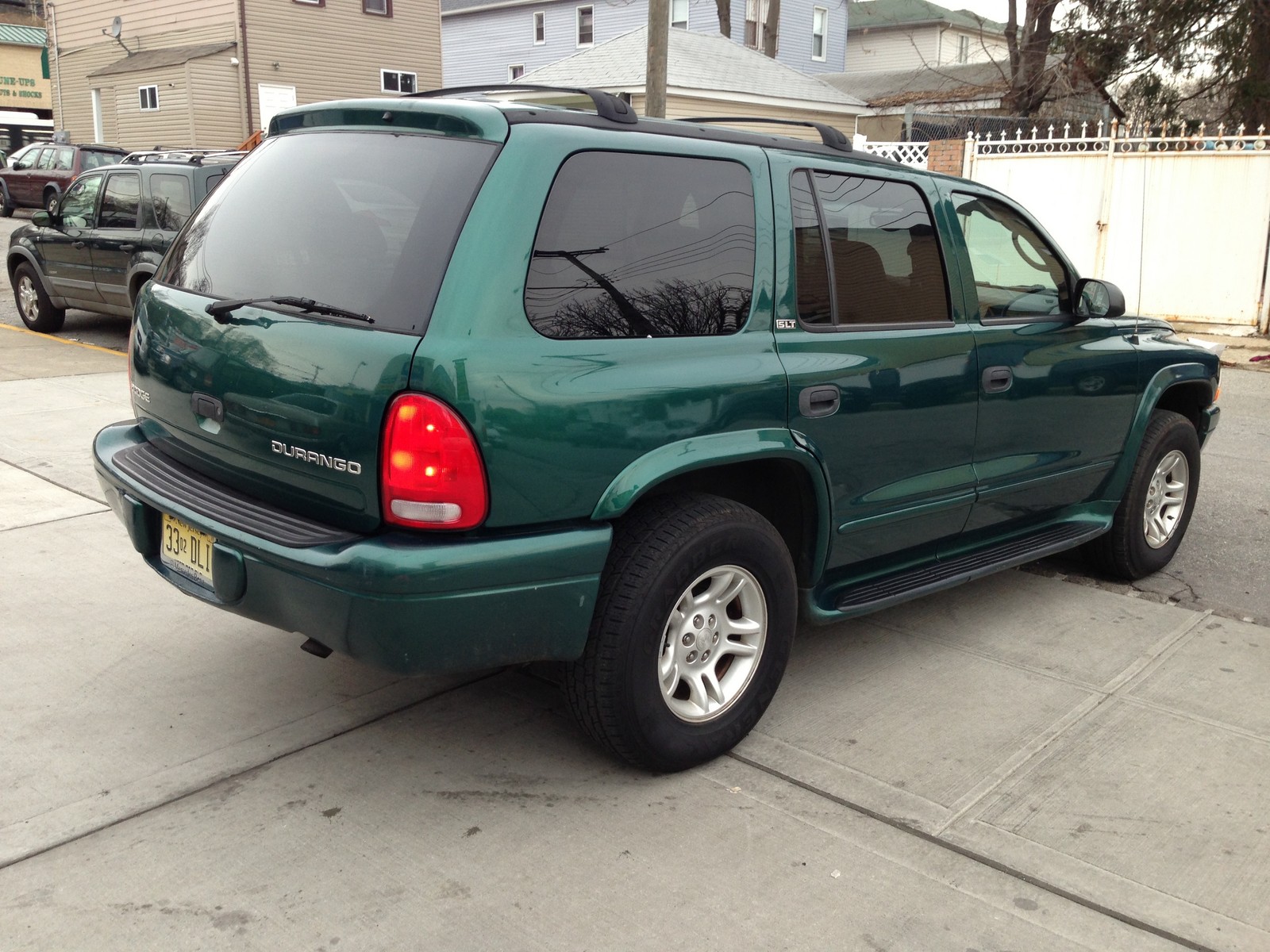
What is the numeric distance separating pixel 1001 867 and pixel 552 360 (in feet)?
5.63

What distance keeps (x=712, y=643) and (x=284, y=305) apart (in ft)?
5.05

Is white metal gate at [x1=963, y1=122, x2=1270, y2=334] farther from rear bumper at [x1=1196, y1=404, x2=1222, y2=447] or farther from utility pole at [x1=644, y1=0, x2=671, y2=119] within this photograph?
rear bumper at [x1=1196, y1=404, x2=1222, y2=447]

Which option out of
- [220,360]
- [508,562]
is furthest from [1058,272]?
[220,360]

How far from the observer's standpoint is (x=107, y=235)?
10734 millimetres

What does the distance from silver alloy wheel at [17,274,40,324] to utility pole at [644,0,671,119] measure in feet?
22.5

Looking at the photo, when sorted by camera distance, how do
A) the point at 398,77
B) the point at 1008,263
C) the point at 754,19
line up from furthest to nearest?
the point at 754,19 < the point at 398,77 < the point at 1008,263

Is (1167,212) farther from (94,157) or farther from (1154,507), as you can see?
(94,157)

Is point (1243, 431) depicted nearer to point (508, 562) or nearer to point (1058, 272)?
point (1058, 272)

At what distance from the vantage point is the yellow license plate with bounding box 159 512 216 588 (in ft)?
10.6

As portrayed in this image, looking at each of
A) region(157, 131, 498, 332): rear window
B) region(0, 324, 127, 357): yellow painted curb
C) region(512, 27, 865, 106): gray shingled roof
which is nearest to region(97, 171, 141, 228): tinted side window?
region(0, 324, 127, 357): yellow painted curb

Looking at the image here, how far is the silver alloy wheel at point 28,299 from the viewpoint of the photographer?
39.4 ft

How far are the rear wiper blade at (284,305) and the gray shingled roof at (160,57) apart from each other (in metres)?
27.0

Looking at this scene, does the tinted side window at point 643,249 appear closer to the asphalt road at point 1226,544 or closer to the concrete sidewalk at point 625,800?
the concrete sidewalk at point 625,800

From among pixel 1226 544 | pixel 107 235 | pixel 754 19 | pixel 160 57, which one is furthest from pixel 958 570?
pixel 754 19
